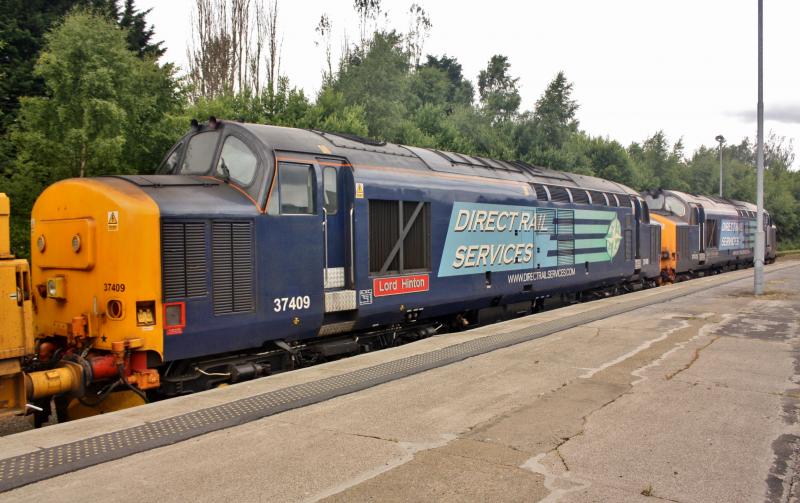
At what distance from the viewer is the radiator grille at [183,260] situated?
251 inches

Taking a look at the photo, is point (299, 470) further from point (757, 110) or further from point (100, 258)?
point (757, 110)

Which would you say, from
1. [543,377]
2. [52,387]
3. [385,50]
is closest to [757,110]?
[543,377]

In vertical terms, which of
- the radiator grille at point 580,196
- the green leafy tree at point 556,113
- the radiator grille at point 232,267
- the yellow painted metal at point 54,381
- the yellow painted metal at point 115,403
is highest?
the green leafy tree at point 556,113

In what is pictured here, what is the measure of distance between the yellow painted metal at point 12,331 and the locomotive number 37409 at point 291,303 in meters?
2.60

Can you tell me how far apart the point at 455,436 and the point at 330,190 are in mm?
4258

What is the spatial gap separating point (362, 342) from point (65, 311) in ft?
13.3

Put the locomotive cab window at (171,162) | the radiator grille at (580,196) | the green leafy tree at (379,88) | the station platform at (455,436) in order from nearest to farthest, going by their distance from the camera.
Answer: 1. the station platform at (455,436)
2. the locomotive cab window at (171,162)
3. the radiator grille at (580,196)
4. the green leafy tree at (379,88)

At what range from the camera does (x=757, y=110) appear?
677 inches

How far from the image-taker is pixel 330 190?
8352 mm

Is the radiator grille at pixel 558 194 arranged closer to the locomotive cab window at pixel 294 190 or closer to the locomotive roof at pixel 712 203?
the locomotive cab window at pixel 294 190

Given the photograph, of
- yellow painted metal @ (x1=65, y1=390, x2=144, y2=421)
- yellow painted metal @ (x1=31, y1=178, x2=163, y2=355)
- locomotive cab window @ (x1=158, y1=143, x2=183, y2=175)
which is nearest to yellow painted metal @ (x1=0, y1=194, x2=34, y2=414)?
yellow painted metal @ (x1=31, y1=178, x2=163, y2=355)

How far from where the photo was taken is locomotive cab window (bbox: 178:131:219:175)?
8016mm

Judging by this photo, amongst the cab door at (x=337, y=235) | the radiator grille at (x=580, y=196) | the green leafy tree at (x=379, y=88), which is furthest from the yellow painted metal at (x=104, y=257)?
the green leafy tree at (x=379, y=88)

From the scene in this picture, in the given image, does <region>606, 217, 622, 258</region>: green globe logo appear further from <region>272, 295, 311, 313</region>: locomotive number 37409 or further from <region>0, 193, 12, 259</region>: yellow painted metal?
<region>0, 193, 12, 259</region>: yellow painted metal
